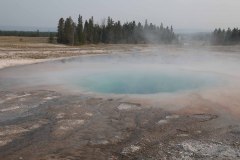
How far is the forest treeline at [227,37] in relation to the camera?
320ft

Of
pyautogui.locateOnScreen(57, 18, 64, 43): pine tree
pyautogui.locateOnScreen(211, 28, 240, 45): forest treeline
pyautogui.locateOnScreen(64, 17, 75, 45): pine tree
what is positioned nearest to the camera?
pyautogui.locateOnScreen(64, 17, 75, 45): pine tree

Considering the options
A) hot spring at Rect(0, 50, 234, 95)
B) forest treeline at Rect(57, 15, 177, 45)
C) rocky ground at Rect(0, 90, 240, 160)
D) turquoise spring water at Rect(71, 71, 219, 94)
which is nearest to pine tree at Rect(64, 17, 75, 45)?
forest treeline at Rect(57, 15, 177, 45)

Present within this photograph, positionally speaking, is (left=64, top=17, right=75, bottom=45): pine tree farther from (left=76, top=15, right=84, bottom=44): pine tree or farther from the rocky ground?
the rocky ground

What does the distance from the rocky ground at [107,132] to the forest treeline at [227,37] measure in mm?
88430

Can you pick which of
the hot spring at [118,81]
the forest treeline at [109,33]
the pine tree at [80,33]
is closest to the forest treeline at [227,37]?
the forest treeline at [109,33]

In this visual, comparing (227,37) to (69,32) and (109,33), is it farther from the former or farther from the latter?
(69,32)

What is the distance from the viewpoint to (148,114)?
13359 millimetres

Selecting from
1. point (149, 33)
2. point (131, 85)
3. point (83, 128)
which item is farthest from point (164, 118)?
point (149, 33)

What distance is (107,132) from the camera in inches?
436

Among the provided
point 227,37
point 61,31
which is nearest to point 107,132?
point 61,31

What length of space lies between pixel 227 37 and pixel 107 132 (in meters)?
95.6

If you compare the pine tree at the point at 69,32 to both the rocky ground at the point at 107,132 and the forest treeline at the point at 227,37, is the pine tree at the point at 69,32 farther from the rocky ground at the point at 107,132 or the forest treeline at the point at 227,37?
the rocky ground at the point at 107,132

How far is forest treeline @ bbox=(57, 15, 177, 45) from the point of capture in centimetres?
6906

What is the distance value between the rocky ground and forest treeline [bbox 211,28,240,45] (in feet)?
290
